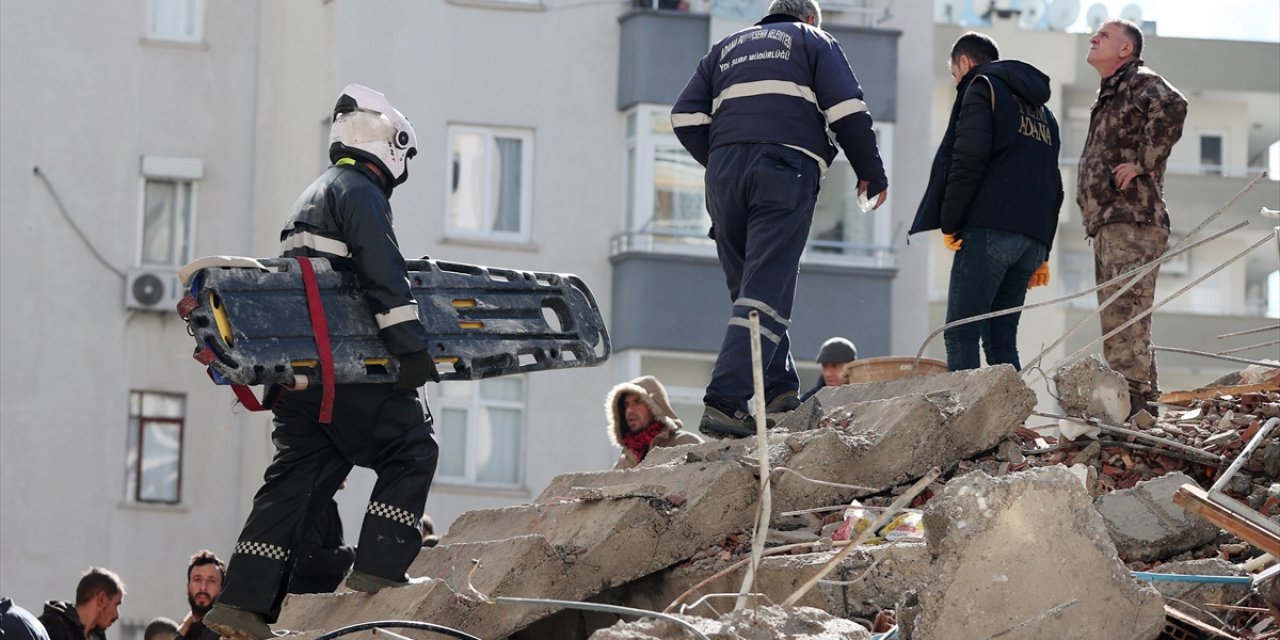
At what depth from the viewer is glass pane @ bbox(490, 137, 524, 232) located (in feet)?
76.3

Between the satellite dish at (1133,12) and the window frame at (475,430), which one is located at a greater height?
the satellite dish at (1133,12)

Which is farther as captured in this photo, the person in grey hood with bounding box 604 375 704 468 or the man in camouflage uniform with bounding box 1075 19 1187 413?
the person in grey hood with bounding box 604 375 704 468

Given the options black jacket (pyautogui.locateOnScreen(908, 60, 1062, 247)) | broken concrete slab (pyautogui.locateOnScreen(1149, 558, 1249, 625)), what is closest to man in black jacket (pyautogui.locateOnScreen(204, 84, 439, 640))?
broken concrete slab (pyautogui.locateOnScreen(1149, 558, 1249, 625))

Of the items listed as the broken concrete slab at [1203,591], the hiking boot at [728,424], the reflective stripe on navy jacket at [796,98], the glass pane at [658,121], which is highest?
the glass pane at [658,121]

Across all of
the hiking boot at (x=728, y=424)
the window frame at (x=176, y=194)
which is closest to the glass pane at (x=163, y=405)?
the window frame at (x=176, y=194)

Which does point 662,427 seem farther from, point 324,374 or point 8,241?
point 8,241

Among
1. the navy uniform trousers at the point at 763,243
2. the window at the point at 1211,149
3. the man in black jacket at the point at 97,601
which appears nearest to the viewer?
the navy uniform trousers at the point at 763,243

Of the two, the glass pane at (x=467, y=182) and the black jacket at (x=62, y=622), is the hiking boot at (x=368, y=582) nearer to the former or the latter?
the black jacket at (x=62, y=622)

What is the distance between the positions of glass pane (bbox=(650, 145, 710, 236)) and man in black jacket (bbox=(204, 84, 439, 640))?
48.9 feet

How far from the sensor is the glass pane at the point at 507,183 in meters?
23.2

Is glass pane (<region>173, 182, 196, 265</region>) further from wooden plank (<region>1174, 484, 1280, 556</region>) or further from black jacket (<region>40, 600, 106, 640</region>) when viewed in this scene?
wooden plank (<region>1174, 484, 1280, 556</region>)

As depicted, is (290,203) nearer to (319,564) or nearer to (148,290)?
(148,290)

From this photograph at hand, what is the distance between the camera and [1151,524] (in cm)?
792

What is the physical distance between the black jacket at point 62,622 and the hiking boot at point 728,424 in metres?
3.17
